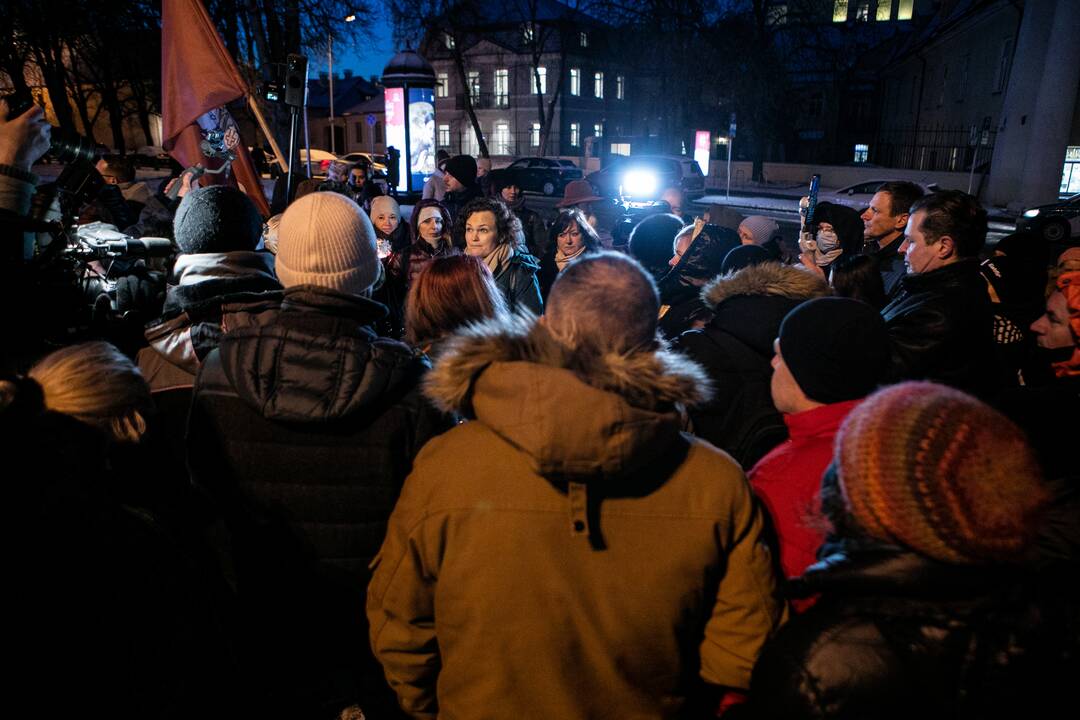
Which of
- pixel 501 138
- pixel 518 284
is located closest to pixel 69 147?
pixel 518 284

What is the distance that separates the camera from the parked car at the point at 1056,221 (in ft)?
53.3

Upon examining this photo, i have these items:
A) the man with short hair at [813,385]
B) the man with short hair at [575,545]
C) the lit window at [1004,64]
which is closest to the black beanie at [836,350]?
the man with short hair at [813,385]

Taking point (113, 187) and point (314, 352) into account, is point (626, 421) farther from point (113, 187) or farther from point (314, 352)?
point (113, 187)

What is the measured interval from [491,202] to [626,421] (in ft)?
11.3

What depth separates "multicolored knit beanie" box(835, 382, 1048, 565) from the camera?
4.06 feet

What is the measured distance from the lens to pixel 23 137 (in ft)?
8.66

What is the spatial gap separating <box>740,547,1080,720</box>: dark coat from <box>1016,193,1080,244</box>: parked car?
60.9 ft

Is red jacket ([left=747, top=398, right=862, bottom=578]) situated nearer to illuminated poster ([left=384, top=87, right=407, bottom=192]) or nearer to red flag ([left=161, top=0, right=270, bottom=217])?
red flag ([left=161, top=0, right=270, bottom=217])

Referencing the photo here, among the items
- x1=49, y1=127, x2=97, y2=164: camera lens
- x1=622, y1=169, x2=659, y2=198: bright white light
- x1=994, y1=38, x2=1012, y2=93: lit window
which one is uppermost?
x1=994, y1=38, x2=1012, y2=93: lit window

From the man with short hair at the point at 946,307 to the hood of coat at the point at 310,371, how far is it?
8.05 ft

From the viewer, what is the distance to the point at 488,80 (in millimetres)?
53438

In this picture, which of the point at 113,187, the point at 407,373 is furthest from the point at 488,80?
the point at 407,373

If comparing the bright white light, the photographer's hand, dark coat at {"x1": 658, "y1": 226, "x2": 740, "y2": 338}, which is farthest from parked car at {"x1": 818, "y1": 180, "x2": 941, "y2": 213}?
the photographer's hand

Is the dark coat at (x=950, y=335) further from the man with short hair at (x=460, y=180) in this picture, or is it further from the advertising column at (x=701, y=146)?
the advertising column at (x=701, y=146)
